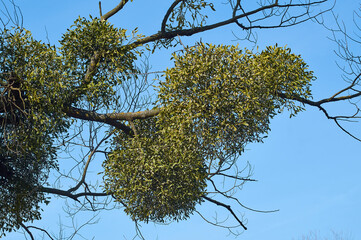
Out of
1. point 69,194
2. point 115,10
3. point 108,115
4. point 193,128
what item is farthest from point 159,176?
point 115,10

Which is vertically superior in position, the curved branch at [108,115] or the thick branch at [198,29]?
the thick branch at [198,29]

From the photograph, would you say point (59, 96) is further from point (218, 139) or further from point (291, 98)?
point (291, 98)

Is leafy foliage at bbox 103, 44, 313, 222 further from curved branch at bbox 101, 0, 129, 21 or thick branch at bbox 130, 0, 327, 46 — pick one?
curved branch at bbox 101, 0, 129, 21

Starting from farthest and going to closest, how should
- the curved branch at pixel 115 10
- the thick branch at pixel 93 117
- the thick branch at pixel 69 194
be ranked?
the curved branch at pixel 115 10 < the thick branch at pixel 69 194 < the thick branch at pixel 93 117

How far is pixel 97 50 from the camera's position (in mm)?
12398

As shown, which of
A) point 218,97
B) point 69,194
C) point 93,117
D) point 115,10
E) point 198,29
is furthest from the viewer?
point 115,10

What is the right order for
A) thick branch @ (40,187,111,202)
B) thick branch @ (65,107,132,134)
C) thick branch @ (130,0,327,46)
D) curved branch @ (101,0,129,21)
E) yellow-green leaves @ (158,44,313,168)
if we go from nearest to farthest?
1. yellow-green leaves @ (158,44,313,168)
2. thick branch @ (65,107,132,134)
3. thick branch @ (40,187,111,202)
4. thick branch @ (130,0,327,46)
5. curved branch @ (101,0,129,21)

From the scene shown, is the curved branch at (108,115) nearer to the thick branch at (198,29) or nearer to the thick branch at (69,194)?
the thick branch at (69,194)

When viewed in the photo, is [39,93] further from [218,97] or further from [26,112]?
[218,97]

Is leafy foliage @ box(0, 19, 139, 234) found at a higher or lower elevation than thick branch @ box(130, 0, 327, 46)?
lower

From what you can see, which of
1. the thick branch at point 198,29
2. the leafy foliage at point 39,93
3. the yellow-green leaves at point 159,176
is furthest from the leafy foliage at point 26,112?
the thick branch at point 198,29

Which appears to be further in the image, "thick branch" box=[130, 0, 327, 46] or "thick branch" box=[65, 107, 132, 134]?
"thick branch" box=[130, 0, 327, 46]

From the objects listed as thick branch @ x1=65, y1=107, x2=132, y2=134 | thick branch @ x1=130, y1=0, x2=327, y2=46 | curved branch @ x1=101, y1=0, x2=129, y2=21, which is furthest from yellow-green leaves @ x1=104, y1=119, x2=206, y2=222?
curved branch @ x1=101, y1=0, x2=129, y2=21

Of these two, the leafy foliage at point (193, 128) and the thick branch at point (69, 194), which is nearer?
the leafy foliage at point (193, 128)
